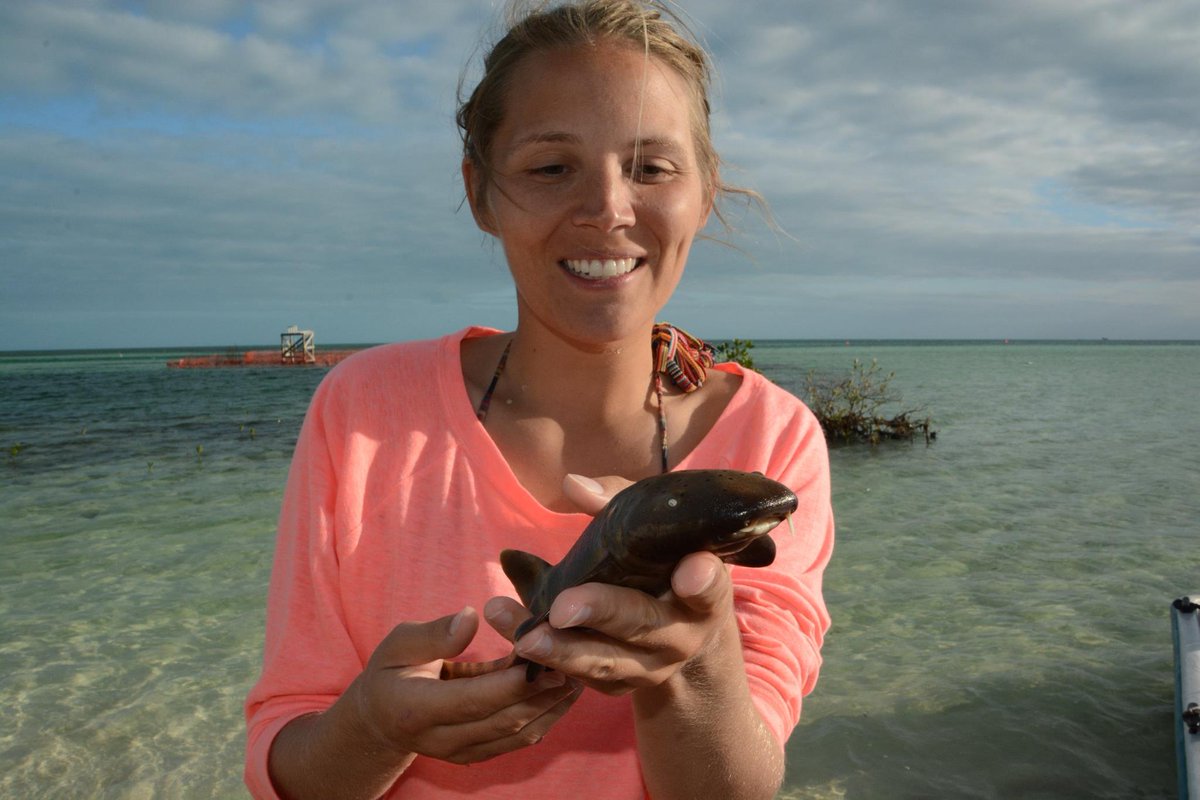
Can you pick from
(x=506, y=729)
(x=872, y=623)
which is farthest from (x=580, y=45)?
(x=872, y=623)

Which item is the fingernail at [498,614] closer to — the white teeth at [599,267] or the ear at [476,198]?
the white teeth at [599,267]

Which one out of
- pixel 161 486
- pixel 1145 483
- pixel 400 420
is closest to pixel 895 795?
pixel 400 420

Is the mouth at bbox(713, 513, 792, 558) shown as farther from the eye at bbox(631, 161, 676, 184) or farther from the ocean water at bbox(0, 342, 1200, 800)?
the ocean water at bbox(0, 342, 1200, 800)

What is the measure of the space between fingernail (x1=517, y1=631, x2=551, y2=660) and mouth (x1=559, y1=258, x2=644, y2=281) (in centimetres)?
113

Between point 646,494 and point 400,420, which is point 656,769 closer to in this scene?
point 646,494

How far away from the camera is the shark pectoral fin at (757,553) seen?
6.85ft

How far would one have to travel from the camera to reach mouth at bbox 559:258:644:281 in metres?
2.43

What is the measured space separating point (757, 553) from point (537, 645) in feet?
2.35

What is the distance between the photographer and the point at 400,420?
2555 mm

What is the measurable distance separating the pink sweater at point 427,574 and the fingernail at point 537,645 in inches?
27.5

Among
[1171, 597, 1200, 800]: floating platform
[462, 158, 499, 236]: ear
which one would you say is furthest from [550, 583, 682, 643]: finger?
[1171, 597, 1200, 800]: floating platform

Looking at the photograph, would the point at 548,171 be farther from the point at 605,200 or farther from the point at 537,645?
the point at 537,645

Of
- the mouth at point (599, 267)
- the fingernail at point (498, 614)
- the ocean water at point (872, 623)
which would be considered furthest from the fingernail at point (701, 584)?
the ocean water at point (872, 623)

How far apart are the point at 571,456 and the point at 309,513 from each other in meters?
0.82
